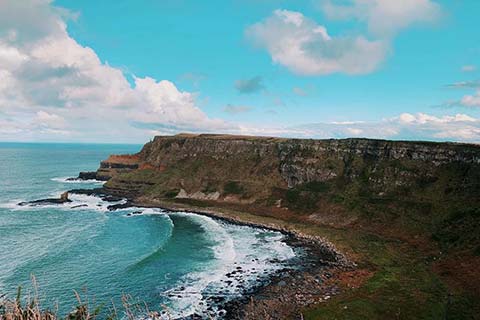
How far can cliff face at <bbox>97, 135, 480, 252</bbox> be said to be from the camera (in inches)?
3418

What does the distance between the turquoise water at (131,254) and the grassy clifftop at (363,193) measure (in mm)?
16155

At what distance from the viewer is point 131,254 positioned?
71.1 m

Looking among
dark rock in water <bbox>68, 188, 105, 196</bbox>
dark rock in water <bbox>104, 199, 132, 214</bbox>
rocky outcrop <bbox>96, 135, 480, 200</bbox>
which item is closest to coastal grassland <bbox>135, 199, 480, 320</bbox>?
rocky outcrop <bbox>96, 135, 480, 200</bbox>

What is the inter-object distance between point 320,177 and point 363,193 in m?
16.4

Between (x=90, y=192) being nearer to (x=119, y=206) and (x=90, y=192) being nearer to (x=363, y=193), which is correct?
(x=119, y=206)

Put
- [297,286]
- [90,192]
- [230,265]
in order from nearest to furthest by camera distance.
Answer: [297,286]
[230,265]
[90,192]

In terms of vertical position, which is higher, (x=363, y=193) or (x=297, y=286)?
(x=363, y=193)

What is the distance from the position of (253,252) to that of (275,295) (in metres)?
20.3

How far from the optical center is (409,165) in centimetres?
9850

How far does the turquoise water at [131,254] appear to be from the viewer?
5472cm

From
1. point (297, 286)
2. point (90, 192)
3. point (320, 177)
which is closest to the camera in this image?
point (297, 286)

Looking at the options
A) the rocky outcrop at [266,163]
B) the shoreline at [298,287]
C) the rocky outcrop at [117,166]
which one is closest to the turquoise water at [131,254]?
the shoreline at [298,287]

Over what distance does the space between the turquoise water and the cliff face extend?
62.5 ft

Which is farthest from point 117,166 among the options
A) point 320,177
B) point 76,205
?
point 320,177
